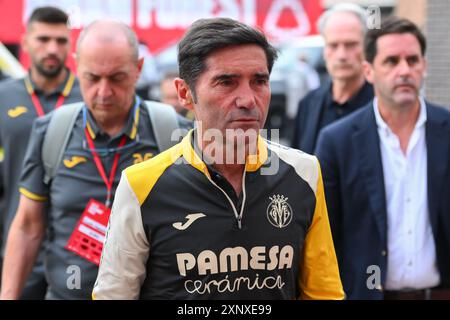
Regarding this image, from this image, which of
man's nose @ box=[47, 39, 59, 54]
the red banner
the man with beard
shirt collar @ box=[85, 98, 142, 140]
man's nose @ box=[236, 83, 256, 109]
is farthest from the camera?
the red banner

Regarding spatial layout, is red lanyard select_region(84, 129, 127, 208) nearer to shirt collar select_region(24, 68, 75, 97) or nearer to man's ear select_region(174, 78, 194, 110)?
man's ear select_region(174, 78, 194, 110)

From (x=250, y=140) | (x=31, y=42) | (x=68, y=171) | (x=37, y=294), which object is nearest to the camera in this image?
(x=250, y=140)

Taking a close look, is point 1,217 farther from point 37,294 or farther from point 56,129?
point 56,129

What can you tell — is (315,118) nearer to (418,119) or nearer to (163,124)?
(418,119)

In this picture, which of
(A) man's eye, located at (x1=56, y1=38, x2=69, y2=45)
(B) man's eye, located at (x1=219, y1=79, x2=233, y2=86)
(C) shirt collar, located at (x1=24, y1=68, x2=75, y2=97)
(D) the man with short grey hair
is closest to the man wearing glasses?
(B) man's eye, located at (x1=219, y1=79, x2=233, y2=86)

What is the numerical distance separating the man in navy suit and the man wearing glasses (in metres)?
1.12

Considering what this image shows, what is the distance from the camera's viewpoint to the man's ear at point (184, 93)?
286cm

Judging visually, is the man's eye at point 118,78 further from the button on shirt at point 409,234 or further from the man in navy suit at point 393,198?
the button on shirt at point 409,234

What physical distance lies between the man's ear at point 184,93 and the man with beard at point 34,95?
2538mm

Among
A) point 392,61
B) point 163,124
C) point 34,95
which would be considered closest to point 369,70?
point 392,61

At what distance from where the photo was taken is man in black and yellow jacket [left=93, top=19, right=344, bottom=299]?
8.79 ft

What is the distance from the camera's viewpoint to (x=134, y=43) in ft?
13.1
